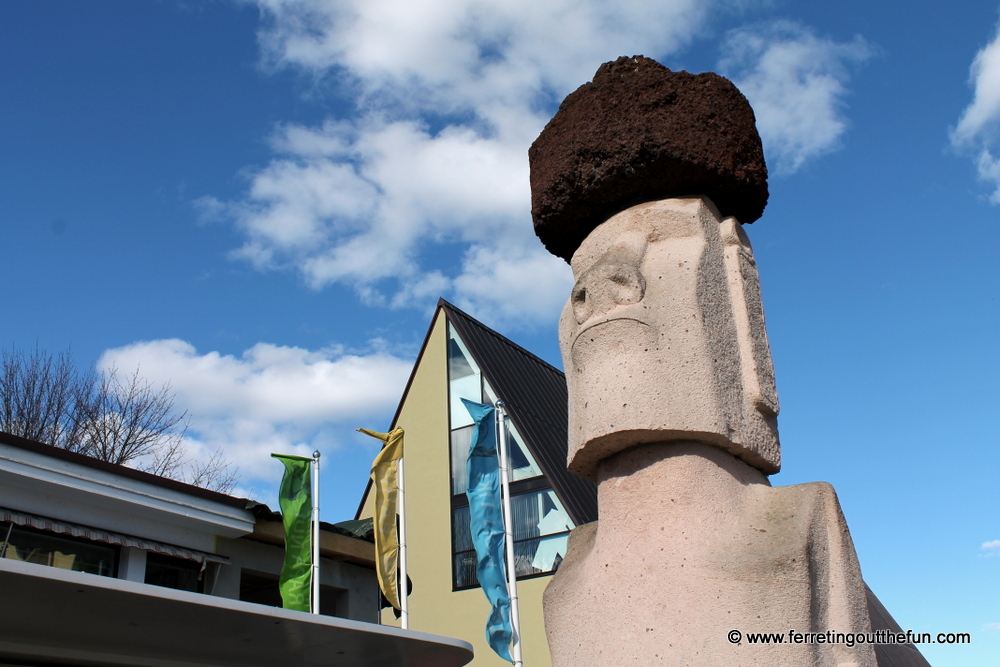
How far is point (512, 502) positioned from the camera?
15641 millimetres

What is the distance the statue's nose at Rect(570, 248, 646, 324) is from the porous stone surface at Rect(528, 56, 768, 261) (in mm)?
444

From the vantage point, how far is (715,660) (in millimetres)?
3330

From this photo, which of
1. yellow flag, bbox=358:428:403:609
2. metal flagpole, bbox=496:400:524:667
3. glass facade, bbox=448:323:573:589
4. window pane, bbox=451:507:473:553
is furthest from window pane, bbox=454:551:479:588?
metal flagpole, bbox=496:400:524:667

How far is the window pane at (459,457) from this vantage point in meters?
17.0

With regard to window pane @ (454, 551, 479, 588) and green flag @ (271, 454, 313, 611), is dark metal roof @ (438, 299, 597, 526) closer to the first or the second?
window pane @ (454, 551, 479, 588)

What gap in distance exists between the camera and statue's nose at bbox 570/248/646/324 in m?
4.08

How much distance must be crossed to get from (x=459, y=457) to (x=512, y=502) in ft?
6.71

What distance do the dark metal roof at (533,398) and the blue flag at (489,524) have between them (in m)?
3.17

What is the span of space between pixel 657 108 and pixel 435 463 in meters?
13.8

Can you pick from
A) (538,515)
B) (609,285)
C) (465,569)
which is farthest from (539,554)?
(609,285)

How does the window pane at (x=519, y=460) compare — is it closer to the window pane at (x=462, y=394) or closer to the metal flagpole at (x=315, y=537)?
the window pane at (x=462, y=394)

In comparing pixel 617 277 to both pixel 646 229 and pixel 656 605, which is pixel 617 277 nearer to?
pixel 646 229

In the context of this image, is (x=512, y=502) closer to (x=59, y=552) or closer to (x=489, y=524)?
(x=489, y=524)

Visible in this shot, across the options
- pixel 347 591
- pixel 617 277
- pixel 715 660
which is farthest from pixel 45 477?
pixel 715 660
